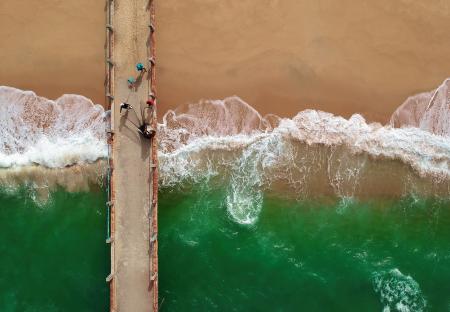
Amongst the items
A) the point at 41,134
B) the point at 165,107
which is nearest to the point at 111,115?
the point at 165,107

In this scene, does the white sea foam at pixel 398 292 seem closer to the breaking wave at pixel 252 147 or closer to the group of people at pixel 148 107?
the breaking wave at pixel 252 147

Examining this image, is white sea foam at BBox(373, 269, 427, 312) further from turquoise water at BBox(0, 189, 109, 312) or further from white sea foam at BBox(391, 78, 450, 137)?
turquoise water at BBox(0, 189, 109, 312)

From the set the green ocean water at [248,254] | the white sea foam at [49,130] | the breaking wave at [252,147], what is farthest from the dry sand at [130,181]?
the white sea foam at [49,130]

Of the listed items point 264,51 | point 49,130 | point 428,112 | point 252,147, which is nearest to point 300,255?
point 252,147

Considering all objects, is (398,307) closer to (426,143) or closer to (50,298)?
(426,143)

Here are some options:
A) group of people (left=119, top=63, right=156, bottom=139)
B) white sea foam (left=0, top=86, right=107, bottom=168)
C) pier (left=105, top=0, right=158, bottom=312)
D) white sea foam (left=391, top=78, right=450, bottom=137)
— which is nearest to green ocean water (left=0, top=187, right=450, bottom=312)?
pier (left=105, top=0, right=158, bottom=312)

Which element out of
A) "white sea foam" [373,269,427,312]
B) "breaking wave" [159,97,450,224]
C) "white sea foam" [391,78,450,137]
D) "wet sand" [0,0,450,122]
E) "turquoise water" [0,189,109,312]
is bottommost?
"white sea foam" [373,269,427,312]

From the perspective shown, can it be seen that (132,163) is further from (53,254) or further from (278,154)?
(278,154)
